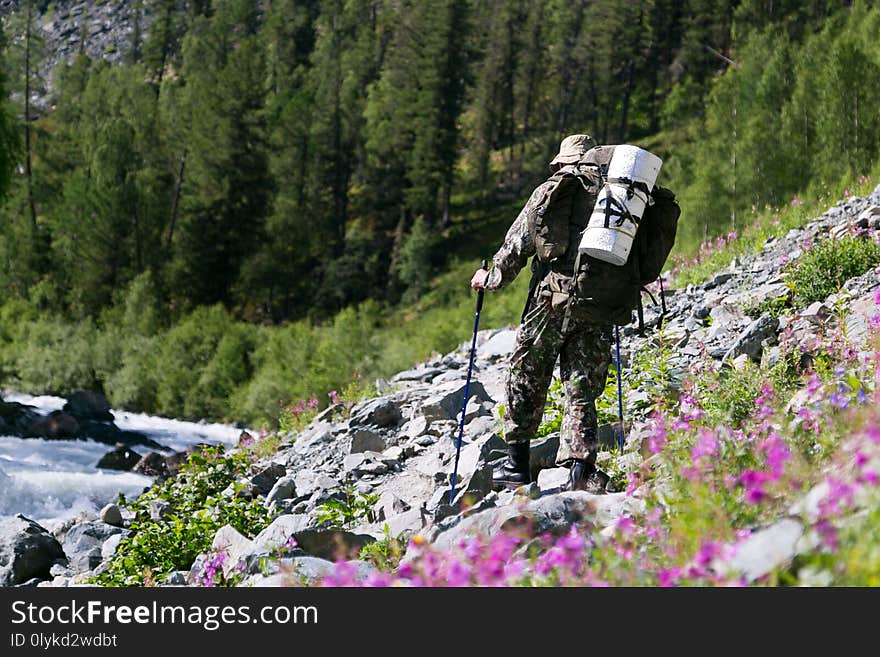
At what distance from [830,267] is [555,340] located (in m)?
4.16

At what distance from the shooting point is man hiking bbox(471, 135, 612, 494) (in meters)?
5.39

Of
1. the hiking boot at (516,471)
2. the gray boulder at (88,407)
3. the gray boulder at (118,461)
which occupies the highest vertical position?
the gray boulder at (88,407)

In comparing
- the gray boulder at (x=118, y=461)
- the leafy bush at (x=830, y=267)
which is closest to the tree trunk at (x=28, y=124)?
the gray boulder at (x=118, y=461)

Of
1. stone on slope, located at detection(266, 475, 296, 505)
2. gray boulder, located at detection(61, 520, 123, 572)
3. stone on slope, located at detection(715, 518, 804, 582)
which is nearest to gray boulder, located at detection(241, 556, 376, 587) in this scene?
stone on slope, located at detection(715, 518, 804, 582)

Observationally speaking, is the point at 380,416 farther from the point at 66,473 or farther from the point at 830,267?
the point at 66,473

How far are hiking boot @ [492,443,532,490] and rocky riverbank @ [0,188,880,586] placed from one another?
0.12 metres

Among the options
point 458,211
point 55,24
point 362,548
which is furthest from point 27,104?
point 55,24

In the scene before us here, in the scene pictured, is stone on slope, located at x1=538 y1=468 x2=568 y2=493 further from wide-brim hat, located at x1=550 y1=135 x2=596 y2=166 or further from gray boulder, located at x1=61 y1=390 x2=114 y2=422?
gray boulder, located at x1=61 y1=390 x2=114 y2=422

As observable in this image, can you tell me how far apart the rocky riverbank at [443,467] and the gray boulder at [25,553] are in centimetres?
1

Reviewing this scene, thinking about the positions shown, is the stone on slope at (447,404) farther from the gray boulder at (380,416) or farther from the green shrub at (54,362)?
the green shrub at (54,362)

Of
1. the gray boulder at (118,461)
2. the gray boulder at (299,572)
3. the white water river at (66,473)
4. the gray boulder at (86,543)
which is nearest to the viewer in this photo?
the gray boulder at (299,572)

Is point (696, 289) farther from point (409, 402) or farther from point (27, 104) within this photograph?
point (27, 104)

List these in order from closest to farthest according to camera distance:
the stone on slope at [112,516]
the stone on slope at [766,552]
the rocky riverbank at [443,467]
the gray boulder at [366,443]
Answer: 1. the stone on slope at [766,552]
2. the rocky riverbank at [443,467]
3. the gray boulder at [366,443]
4. the stone on slope at [112,516]

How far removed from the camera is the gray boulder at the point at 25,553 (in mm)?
7297
